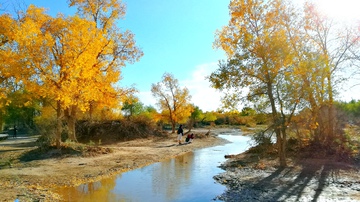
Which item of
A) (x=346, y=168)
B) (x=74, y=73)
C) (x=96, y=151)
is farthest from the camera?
(x=96, y=151)

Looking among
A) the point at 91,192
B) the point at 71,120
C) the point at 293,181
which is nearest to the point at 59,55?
the point at 71,120

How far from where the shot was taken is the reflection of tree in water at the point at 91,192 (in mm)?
9865

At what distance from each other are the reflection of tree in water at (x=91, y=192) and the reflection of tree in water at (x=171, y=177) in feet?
5.76

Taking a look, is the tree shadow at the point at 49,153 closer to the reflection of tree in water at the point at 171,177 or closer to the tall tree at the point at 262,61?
the reflection of tree in water at the point at 171,177

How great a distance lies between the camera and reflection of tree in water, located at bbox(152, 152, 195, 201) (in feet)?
35.6

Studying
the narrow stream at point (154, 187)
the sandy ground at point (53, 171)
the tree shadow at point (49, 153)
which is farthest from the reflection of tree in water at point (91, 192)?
the tree shadow at point (49, 153)

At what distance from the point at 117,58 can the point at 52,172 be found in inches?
483

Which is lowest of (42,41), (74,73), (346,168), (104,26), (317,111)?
(346,168)

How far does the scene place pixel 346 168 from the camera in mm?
14305

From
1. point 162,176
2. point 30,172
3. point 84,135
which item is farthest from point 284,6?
point 84,135

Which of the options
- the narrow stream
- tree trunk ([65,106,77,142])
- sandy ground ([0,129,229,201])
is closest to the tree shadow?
sandy ground ([0,129,229,201])

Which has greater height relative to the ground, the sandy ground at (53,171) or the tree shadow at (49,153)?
the tree shadow at (49,153)

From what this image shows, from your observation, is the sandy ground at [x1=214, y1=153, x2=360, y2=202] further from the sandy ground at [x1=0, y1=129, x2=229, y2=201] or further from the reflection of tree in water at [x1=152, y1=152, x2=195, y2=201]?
the sandy ground at [x1=0, y1=129, x2=229, y2=201]

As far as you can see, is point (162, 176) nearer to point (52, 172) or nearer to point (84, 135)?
point (52, 172)
